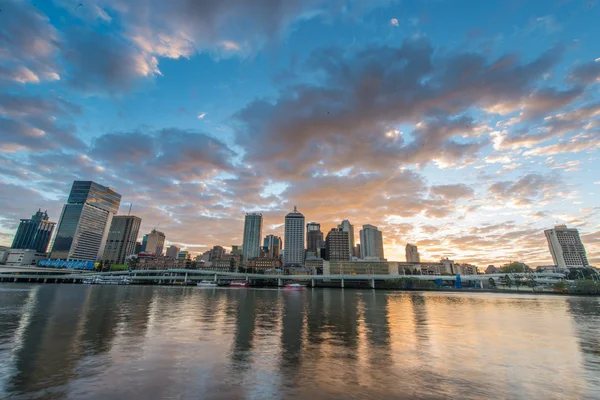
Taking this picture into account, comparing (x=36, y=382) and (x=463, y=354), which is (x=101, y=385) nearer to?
(x=36, y=382)

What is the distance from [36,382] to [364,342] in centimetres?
2031

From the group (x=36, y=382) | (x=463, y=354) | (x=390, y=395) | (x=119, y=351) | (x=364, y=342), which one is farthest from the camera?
(x=364, y=342)

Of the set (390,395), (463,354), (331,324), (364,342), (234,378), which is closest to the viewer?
(390,395)

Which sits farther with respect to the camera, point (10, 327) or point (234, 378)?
point (10, 327)

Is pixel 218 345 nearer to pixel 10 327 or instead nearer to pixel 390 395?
pixel 390 395

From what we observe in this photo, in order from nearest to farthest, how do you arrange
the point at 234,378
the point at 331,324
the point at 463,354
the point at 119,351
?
the point at 234,378
the point at 119,351
the point at 463,354
the point at 331,324

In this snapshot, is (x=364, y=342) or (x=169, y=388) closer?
(x=169, y=388)

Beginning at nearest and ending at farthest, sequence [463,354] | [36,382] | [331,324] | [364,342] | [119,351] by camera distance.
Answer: [36,382], [119,351], [463,354], [364,342], [331,324]

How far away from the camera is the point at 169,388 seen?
12266 millimetres

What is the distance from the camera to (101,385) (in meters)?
12.4

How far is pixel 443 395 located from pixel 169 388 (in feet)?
39.7

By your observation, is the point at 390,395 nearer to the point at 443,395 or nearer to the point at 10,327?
the point at 443,395

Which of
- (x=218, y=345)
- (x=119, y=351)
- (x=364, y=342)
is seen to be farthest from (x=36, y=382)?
(x=364, y=342)

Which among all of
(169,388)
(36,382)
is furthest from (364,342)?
(36,382)
